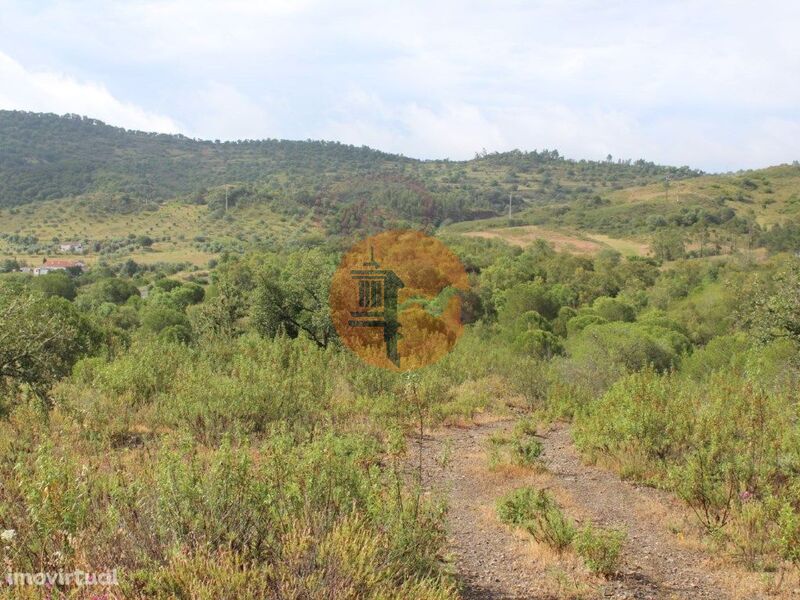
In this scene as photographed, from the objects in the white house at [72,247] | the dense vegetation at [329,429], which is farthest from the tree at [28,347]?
the white house at [72,247]

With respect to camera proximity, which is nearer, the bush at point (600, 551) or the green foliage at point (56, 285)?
the bush at point (600, 551)

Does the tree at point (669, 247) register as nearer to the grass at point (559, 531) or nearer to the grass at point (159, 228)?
the grass at point (159, 228)

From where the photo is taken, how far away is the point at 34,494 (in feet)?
10.4

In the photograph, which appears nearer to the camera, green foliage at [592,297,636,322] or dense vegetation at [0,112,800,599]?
dense vegetation at [0,112,800,599]

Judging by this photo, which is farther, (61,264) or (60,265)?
(61,264)

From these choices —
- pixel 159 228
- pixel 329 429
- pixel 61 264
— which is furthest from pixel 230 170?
pixel 329 429

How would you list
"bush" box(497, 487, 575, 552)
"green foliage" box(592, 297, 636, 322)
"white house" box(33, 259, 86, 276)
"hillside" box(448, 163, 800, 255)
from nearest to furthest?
1. "bush" box(497, 487, 575, 552)
2. "green foliage" box(592, 297, 636, 322)
3. "white house" box(33, 259, 86, 276)
4. "hillside" box(448, 163, 800, 255)

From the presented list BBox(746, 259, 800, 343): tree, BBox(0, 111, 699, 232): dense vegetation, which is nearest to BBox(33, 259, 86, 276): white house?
BBox(0, 111, 699, 232): dense vegetation

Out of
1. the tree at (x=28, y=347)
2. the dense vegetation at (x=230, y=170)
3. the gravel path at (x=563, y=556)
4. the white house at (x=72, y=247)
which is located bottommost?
the gravel path at (x=563, y=556)

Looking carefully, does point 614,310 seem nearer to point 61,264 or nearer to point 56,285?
point 56,285

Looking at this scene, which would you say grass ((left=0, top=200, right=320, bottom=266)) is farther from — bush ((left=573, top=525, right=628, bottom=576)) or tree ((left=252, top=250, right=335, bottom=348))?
bush ((left=573, top=525, right=628, bottom=576))

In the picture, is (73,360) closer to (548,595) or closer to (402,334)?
(402,334)

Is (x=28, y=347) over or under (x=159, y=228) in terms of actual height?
under

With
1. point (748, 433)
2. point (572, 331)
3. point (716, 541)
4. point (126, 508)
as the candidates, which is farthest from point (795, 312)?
point (572, 331)
